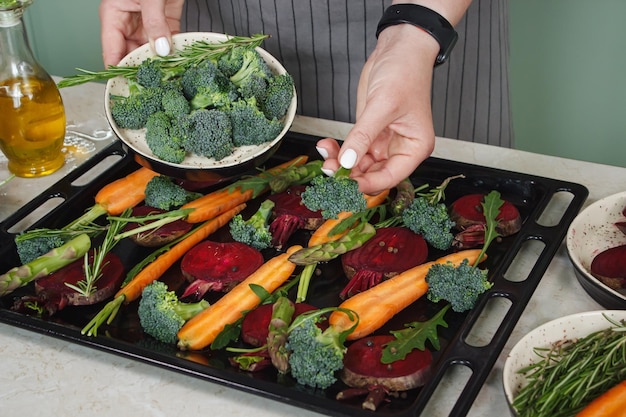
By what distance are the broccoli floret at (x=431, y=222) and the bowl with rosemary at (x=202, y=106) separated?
0.31 meters

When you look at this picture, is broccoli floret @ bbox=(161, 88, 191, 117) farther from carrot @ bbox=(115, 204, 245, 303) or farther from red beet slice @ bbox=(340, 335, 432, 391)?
red beet slice @ bbox=(340, 335, 432, 391)

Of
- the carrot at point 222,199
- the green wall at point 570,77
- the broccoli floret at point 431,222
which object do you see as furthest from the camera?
the green wall at point 570,77

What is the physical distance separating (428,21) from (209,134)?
1.62 feet

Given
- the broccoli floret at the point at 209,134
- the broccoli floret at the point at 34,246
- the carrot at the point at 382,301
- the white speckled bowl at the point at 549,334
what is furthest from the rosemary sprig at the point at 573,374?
the broccoli floret at the point at 34,246

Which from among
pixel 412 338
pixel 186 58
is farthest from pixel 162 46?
pixel 412 338

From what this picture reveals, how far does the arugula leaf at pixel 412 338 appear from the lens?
1.37m

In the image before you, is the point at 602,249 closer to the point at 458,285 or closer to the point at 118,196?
the point at 458,285

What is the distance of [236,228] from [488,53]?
100cm

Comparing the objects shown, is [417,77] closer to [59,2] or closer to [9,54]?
[9,54]

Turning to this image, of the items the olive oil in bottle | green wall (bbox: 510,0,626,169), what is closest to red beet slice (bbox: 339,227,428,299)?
the olive oil in bottle

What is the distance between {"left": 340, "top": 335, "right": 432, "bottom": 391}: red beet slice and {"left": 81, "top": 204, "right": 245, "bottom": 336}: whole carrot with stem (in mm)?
435

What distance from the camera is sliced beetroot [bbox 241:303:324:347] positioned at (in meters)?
1.46

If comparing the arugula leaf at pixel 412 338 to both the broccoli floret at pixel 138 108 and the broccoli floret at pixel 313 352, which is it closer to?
the broccoli floret at pixel 313 352

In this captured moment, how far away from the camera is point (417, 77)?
5.35 feet
